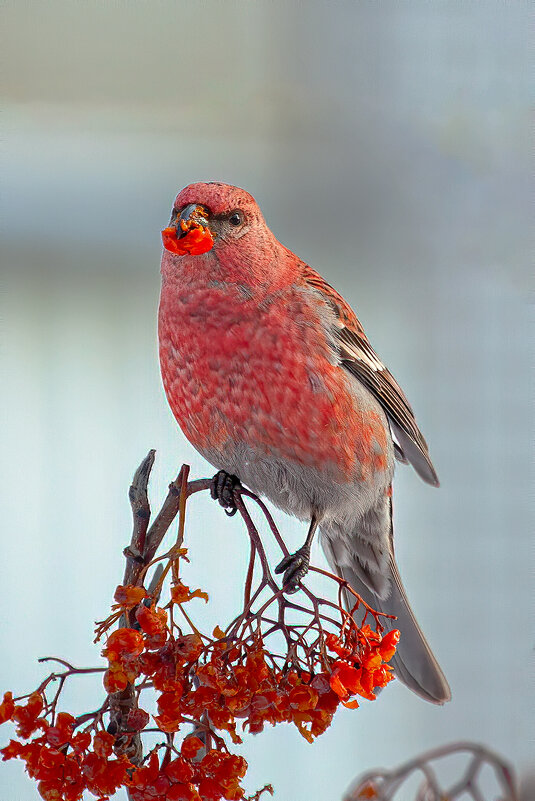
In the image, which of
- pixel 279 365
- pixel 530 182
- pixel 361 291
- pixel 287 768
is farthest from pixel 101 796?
pixel 530 182

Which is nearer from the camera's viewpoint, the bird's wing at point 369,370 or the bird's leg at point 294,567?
the bird's leg at point 294,567

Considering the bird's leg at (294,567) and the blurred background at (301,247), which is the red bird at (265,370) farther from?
the blurred background at (301,247)

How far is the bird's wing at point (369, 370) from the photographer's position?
84cm

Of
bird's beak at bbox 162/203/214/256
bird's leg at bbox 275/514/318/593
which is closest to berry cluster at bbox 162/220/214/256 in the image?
bird's beak at bbox 162/203/214/256

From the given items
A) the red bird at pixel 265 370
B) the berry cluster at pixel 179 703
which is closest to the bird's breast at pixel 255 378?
the red bird at pixel 265 370

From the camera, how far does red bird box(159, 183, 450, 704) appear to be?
0.75 m

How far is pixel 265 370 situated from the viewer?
75cm

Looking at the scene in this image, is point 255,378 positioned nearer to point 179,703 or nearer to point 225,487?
point 225,487

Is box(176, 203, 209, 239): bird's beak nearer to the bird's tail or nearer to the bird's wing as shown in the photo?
the bird's wing

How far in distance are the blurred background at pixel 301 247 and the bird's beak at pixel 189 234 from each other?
47cm

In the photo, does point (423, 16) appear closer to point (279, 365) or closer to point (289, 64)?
point (289, 64)

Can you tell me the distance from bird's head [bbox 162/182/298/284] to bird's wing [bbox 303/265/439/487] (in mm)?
77

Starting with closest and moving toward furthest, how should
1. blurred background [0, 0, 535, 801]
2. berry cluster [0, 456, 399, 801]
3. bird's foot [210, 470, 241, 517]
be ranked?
berry cluster [0, 456, 399, 801] → bird's foot [210, 470, 241, 517] → blurred background [0, 0, 535, 801]

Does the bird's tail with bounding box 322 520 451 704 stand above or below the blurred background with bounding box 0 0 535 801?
below
